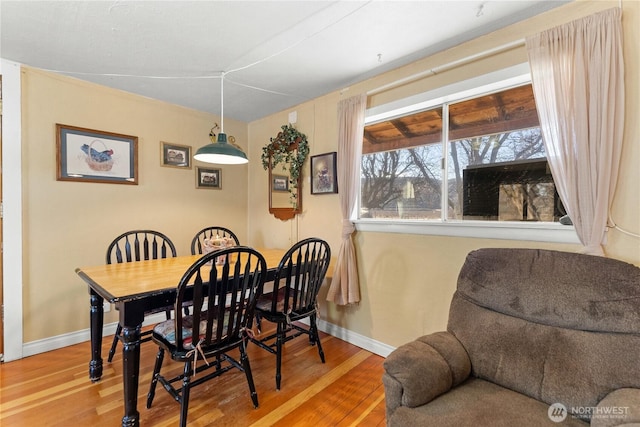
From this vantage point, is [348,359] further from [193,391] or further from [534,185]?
[534,185]

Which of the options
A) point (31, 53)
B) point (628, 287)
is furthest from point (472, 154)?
point (31, 53)

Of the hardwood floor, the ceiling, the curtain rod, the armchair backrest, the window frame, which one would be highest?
the ceiling

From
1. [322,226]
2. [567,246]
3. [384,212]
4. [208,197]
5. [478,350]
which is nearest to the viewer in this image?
[478,350]

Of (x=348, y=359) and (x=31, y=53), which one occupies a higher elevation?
(x=31, y=53)

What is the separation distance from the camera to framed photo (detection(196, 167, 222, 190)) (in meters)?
3.41

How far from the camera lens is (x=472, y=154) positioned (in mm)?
2025

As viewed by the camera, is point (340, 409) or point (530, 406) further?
point (340, 409)

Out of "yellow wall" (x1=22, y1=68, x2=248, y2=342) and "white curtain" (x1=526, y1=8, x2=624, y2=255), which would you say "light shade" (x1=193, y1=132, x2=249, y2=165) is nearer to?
"yellow wall" (x1=22, y1=68, x2=248, y2=342)

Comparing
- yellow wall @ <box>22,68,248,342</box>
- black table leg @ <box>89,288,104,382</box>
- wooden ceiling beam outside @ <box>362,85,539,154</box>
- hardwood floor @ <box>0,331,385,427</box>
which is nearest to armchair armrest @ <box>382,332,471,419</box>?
hardwood floor @ <box>0,331,385,427</box>

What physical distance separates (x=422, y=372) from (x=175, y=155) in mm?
3173

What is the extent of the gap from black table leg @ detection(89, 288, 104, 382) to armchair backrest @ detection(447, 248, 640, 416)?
7.45 ft

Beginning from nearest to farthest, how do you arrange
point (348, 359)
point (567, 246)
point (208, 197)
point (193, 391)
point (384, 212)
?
point (567, 246) < point (193, 391) < point (348, 359) < point (384, 212) < point (208, 197)

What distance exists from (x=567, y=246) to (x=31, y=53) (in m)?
3.85

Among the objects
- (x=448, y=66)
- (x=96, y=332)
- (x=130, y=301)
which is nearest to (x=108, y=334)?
(x=96, y=332)
